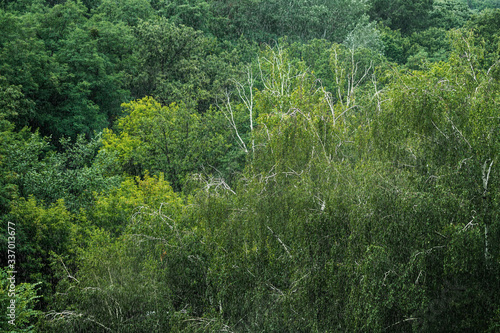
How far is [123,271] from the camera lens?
14797mm

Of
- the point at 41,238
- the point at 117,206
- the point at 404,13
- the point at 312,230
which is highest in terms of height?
the point at 404,13

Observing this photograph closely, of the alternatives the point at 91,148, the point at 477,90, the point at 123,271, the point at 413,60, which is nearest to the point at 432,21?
the point at 413,60

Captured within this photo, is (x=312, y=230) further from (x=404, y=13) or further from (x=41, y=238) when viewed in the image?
(x=404, y=13)

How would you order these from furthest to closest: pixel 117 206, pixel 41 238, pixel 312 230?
pixel 117 206, pixel 41 238, pixel 312 230

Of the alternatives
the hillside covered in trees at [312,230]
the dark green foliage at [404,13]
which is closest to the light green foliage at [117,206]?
the hillside covered in trees at [312,230]

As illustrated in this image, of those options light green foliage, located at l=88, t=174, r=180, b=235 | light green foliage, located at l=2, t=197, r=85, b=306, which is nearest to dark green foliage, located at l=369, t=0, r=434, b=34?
light green foliage, located at l=88, t=174, r=180, b=235

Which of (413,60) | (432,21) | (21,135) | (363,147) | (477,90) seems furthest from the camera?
(432,21)

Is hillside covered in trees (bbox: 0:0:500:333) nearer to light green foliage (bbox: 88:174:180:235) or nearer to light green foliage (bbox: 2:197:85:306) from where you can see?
light green foliage (bbox: 2:197:85:306)

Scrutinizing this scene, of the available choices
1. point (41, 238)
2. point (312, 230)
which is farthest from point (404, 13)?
point (312, 230)

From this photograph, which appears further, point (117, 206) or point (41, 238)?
point (117, 206)

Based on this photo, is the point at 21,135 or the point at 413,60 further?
the point at 413,60

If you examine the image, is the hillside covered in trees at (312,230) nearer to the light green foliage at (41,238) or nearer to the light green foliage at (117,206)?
the light green foliage at (41,238)

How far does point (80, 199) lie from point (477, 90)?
1884 cm

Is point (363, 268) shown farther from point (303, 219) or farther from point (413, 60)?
point (413, 60)
